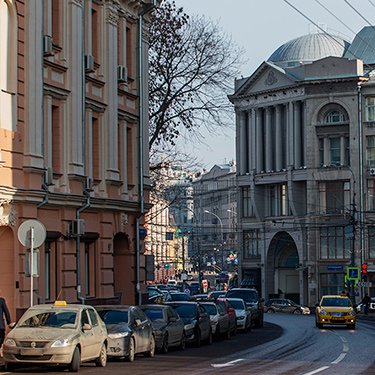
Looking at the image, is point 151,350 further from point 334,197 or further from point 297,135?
point 297,135

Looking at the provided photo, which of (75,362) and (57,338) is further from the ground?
(57,338)

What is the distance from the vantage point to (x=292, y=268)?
316 feet

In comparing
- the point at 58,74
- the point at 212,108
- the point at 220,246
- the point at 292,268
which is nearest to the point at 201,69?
the point at 212,108

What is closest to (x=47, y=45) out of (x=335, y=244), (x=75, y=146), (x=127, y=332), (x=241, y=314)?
(x=75, y=146)

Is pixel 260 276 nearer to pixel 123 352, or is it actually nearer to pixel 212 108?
pixel 212 108

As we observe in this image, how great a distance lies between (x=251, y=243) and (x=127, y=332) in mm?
74863

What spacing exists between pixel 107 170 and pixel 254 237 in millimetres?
64006

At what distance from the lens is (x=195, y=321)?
3288cm

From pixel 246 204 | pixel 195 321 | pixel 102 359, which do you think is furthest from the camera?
pixel 246 204

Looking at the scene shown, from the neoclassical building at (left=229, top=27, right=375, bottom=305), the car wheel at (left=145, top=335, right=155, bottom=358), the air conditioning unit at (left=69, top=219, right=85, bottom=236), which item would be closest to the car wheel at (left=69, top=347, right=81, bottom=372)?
the car wheel at (left=145, top=335, right=155, bottom=358)

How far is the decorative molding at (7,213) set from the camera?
27.8 meters

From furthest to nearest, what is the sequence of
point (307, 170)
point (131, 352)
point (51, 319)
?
point (307, 170) → point (131, 352) → point (51, 319)

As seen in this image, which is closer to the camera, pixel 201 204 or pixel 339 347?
pixel 339 347

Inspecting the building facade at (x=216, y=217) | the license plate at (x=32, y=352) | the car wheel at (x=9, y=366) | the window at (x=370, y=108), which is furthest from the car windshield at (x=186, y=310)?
the building facade at (x=216, y=217)
